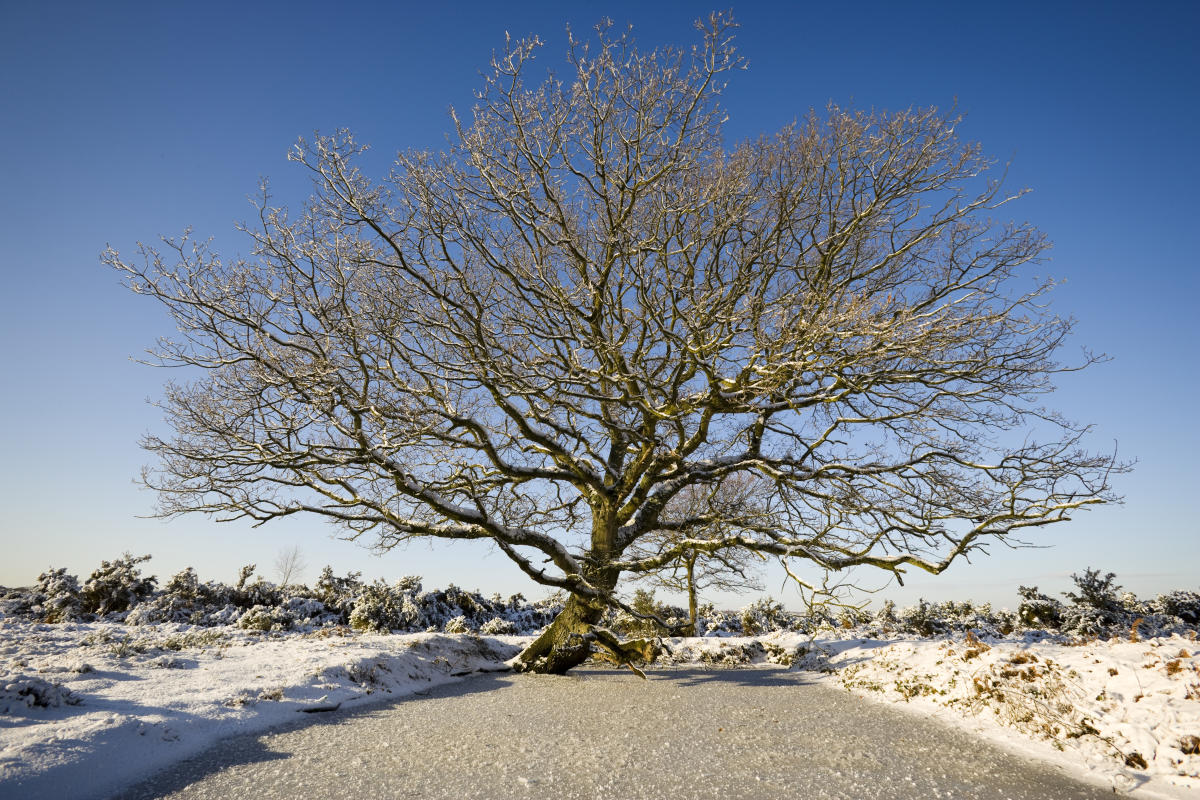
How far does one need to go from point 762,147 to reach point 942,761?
8148 mm

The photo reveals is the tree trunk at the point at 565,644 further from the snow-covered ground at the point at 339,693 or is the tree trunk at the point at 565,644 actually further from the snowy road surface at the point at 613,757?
the snowy road surface at the point at 613,757

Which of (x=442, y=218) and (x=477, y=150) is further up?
(x=477, y=150)

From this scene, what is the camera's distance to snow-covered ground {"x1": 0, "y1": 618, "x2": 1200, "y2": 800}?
156 inches

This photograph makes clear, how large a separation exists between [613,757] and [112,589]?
13874mm

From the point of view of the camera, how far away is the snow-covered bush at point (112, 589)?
12656mm

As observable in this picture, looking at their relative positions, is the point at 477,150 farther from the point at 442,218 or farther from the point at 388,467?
the point at 388,467

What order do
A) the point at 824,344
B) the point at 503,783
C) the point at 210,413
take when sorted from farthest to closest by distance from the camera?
the point at 210,413 → the point at 824,344 → the point at 503,783

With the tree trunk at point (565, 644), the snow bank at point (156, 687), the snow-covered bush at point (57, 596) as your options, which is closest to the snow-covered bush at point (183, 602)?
the snow-covered bush at point (57, 596)

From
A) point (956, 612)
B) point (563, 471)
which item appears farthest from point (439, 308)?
point (956, 612)

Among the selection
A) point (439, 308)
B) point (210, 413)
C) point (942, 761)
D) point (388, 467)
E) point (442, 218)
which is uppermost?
point (442, 218)

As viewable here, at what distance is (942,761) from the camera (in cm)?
453

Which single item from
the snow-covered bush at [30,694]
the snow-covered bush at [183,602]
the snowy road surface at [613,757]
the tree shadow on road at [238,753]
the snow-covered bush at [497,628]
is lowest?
the snowy road surface at [613,757]

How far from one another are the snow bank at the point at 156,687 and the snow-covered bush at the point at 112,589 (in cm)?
353

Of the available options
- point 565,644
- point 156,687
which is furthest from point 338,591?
point 156,687
